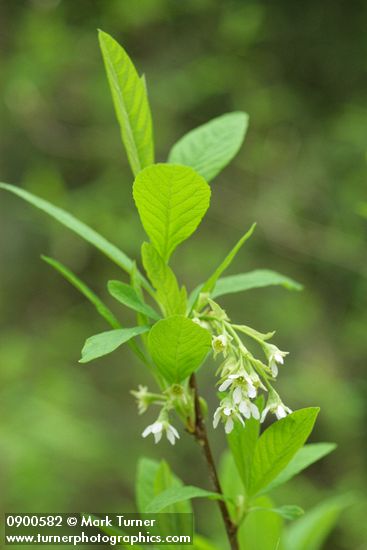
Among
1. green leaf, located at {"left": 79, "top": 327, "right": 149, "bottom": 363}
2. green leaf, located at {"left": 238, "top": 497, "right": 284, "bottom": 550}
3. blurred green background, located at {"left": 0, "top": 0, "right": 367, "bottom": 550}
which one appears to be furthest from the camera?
blurred green background, located at {"left": 0, "top": 0, "right": 367, "bottom": 550}

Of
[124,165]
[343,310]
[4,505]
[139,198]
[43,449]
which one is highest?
[124,165]

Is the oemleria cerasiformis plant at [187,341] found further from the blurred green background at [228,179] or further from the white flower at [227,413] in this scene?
the blurred green background at [228,179]

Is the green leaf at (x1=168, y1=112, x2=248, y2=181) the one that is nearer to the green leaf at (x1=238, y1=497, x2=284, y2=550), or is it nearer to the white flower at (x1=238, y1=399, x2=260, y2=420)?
the white flower at (x1=238, y1=399, x2=260, y2=420)

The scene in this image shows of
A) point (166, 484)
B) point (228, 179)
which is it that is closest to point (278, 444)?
point (166, 484)

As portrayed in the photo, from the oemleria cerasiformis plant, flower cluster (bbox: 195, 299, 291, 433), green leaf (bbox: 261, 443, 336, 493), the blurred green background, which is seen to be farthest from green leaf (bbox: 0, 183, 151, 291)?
the blurred green background

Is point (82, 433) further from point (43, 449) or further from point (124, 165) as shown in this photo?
point (124, 165)

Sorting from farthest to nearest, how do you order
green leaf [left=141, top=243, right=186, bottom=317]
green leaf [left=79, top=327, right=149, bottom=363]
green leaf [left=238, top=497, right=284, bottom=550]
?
green leaf [left=238, top=497, right=284, bottom=550], green leaf [left=141, top=243, right=186, bottom=317], green leaf [left=79, top=327, right=149, bottom=363]

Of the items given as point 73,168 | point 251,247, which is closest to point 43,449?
point 251,247
